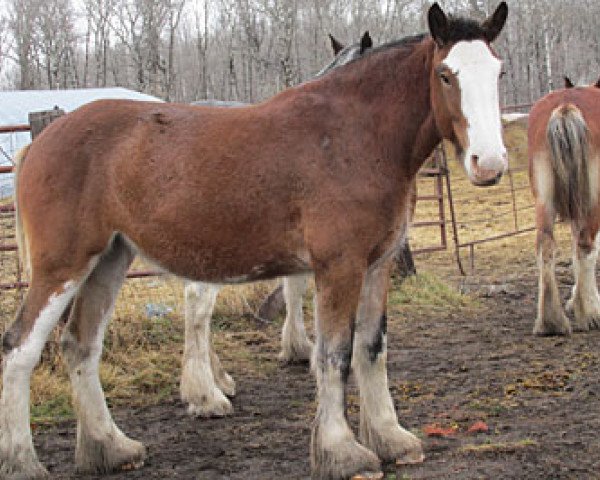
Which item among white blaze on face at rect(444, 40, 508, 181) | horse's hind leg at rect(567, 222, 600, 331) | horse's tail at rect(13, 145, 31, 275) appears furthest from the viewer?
horse's hind leg at rect(567, 222, 600, 331)

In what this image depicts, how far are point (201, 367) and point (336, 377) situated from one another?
1.68 metres

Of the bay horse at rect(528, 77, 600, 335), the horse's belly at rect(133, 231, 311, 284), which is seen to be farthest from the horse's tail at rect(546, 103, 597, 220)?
the horse's belly at rect(133, 231, 311, 284)

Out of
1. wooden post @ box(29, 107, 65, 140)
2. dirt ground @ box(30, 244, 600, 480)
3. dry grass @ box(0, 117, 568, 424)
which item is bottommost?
dirt ground @ box(30, 244, 600, 480)

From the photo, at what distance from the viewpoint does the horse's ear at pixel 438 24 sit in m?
3.17

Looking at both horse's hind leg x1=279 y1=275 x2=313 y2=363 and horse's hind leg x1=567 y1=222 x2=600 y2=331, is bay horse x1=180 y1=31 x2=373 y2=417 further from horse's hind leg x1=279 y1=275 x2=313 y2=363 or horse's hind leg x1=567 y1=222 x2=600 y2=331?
horse's hind leg x1=567 y1=222 x2=600 y2=331

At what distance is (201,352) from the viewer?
16.1 ft

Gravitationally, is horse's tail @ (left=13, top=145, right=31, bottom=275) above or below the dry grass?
above

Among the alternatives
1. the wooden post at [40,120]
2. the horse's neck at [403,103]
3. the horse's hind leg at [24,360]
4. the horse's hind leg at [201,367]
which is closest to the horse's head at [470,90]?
the horse's neck at [403,103]

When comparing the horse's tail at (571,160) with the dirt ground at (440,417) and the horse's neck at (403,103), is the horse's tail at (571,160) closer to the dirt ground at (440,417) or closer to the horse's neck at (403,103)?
the dirt ground at (440,417)


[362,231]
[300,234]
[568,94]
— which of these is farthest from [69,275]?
[568,94]

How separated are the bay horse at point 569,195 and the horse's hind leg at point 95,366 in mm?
3773

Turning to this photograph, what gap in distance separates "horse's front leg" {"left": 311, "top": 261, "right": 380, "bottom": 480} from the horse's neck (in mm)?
624

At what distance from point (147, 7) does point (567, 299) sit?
27.8m

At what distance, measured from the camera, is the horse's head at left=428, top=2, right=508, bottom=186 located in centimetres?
304
